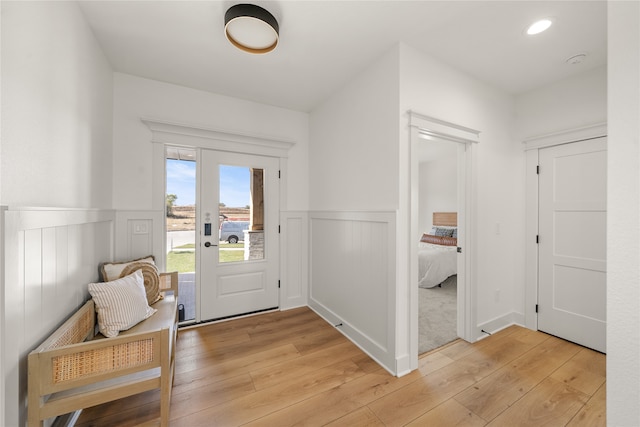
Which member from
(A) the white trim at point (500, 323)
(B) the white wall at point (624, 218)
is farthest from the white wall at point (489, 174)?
(B) the white wall at point (624, 218)

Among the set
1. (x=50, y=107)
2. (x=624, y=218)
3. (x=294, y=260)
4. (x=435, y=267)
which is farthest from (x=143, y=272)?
(x=435, y=267)

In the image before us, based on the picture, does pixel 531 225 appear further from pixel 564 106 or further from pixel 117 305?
pixel 117 305

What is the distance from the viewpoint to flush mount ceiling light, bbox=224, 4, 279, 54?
1.57 m

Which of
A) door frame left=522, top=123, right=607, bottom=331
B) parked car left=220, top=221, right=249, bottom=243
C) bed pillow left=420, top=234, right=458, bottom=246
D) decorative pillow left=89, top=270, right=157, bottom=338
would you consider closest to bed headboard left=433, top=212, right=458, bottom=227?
bed pillow left=420, top=234, right=458, bottom=246

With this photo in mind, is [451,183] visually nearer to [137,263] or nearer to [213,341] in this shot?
[213,341]

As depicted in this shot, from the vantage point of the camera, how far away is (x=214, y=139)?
2773 millimetres

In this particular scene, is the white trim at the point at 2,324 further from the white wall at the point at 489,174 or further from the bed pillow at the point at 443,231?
the bed pillow at the point at 443,231

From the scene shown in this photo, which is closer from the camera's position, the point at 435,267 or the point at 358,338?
the point at 358,338

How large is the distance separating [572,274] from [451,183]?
3.51m

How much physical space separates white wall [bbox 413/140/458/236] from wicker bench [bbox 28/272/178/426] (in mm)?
5323

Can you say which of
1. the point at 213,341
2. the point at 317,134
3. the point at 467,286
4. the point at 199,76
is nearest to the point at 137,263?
the point at 213,341

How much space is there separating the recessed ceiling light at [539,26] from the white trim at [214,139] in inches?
94.7

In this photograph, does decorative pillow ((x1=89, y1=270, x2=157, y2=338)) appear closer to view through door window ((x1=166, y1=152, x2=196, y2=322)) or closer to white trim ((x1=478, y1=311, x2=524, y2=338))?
view through door window ((x1=166, y1=152, x2=196, y2=322))

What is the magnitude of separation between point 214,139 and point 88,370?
7.46 feet
